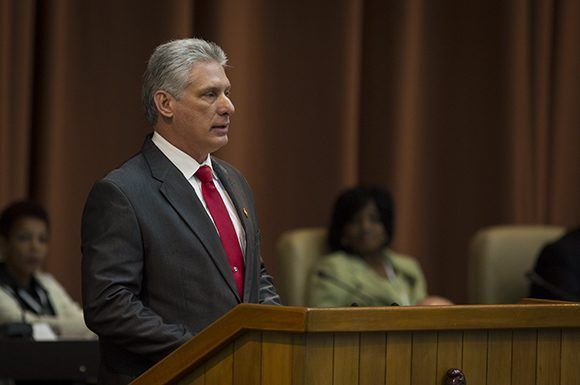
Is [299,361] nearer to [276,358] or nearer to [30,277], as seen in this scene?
[276,358]

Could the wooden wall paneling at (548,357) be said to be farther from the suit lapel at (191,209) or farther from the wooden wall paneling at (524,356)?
the suit lapel at (191,209)

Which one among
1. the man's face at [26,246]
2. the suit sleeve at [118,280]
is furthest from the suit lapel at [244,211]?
the man's face at [26,246]

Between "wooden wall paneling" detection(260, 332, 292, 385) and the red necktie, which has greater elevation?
the red necktie

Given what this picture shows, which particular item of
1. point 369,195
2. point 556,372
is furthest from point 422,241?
point 556,372

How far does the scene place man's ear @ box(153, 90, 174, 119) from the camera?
2740mm

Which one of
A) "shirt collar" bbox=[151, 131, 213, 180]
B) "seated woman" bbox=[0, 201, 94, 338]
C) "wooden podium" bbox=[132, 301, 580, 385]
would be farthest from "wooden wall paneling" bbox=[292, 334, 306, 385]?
"seated woman" bbox=[0, 201, 94, 338]

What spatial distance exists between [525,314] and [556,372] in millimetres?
146

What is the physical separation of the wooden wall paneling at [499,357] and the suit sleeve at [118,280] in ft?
2.18

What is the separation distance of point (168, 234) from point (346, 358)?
61cm

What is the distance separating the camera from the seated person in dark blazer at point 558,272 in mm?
4641

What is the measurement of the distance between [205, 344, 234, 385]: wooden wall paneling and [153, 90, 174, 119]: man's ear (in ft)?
2.24

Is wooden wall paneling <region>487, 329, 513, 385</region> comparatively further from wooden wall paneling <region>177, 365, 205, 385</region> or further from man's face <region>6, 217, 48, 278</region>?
man's face <region>6, 217, 48, 278</region>

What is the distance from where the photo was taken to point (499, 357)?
7.65ft

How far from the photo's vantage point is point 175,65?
2.72 metres
